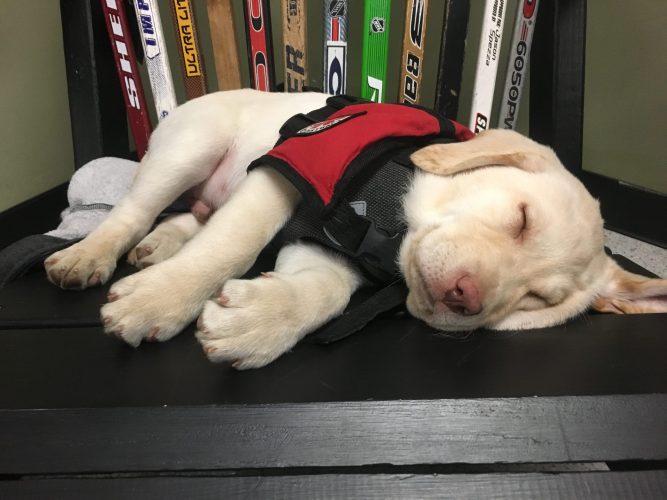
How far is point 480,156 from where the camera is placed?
3.99 ft

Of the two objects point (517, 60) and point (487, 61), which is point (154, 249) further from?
point (517, 60)

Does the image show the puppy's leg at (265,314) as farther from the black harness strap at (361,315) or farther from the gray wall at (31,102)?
the gray wall at (31,102)

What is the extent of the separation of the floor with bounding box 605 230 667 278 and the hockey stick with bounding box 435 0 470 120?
3.49ft

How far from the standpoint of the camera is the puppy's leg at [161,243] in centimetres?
132

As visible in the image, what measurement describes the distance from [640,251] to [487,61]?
3.85ft

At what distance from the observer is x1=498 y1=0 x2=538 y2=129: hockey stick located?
6.68ft

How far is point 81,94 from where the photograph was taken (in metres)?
2.09

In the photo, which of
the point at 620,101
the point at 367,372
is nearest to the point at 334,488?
the point at 367,372

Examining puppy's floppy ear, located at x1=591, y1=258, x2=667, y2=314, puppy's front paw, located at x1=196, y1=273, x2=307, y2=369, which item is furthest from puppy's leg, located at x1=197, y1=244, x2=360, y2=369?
puppy's floppy ear, located at x1=591, y1=258, x2=667, y2=314

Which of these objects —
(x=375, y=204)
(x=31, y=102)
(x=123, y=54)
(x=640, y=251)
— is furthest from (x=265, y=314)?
(x=640, y=251)

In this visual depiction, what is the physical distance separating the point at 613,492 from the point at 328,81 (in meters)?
1.77

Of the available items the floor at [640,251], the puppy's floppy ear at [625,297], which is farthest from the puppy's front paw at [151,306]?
the floor at [640,251]

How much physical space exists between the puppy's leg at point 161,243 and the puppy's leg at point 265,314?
1.36ft

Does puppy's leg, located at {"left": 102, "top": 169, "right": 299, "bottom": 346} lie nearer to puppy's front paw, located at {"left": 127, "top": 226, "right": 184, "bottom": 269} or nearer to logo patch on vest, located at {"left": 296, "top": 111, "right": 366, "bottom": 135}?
logo patch on vest, located at {"left": 296, "top": 111, "right": 366, "bottom": 135}
